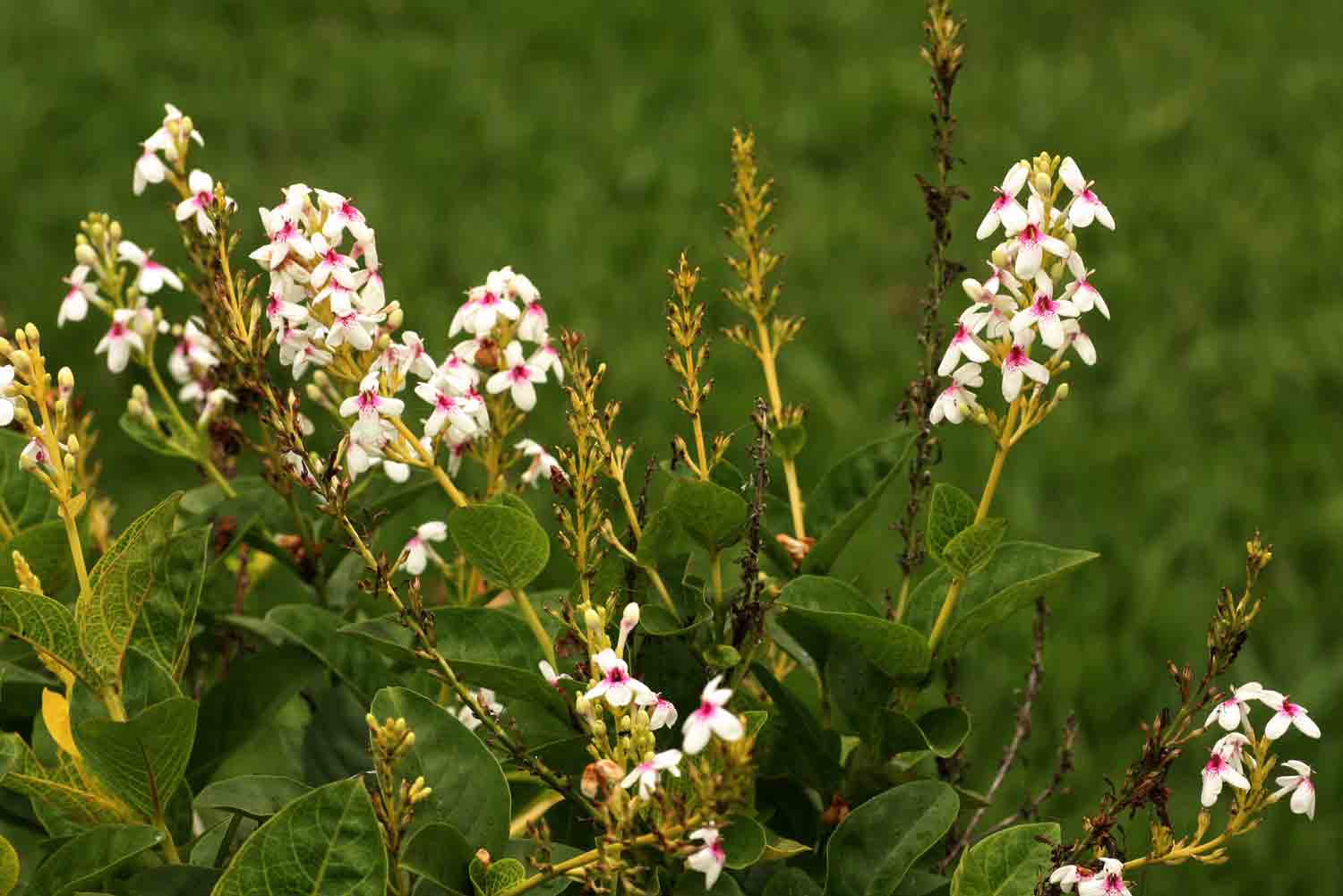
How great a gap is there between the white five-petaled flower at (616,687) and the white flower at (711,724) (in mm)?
76

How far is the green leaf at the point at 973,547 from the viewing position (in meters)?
1.33

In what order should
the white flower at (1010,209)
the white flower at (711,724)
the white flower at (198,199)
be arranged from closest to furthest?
the white flower at (711,724) < the white flower at (1010,209) < the white flower at (198,199)

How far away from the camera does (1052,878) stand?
1.21m

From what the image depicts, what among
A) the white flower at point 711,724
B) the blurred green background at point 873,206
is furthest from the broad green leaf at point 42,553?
the blurred green background at point 873,206

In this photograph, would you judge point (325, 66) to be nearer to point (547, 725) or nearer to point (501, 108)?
point (501, 108)

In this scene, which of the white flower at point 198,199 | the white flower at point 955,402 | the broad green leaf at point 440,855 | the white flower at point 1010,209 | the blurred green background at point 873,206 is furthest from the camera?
the blurred green background at point 873,206

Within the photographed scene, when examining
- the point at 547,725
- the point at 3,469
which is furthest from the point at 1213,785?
the point at 3,469

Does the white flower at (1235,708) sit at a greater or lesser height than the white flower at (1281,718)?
greater

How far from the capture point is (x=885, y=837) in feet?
4.33

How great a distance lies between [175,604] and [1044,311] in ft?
2.58

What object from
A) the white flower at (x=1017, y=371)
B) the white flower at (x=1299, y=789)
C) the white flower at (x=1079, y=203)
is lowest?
the white flower at (x=1299, y=789)

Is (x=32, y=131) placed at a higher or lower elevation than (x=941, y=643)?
higher

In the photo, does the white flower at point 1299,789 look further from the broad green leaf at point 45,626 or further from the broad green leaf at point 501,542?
the broad green leaf at point 45,626

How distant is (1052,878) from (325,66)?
534 centimetres
